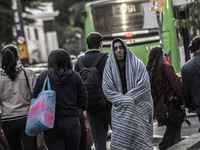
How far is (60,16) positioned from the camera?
6856 centimetres

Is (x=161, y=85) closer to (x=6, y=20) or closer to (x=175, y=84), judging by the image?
(x=175, y=84)

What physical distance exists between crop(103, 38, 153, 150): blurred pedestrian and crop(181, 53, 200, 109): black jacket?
4.96 ft

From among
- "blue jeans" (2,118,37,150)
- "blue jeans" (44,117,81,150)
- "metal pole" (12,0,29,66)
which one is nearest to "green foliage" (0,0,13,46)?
"metal pole" (12,0,29,66)

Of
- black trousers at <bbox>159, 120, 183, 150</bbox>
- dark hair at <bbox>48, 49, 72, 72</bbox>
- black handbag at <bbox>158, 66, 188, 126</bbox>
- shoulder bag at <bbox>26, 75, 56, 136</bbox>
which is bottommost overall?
black trousers at <bbox>159, 120, 183, 150</bbox>

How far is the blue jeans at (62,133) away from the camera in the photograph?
5543 millimetres

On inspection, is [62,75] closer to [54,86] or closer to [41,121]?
[54,86]

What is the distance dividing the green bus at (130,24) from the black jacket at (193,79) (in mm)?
8935

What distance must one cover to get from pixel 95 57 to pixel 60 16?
62.4 meters

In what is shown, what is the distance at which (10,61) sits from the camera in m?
6.37

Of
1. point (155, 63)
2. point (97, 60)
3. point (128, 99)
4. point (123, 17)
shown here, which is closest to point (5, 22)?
point (123, 17)

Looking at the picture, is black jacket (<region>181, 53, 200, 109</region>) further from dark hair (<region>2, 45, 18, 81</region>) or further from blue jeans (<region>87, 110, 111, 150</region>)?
dark hair (<region>2, 45, 18, 81</region>)

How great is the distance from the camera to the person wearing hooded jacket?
5.55 m

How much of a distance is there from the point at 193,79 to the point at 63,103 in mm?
2176

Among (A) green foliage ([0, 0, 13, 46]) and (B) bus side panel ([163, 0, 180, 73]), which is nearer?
(B) bus side panel ([163, 0, 180, 73])
